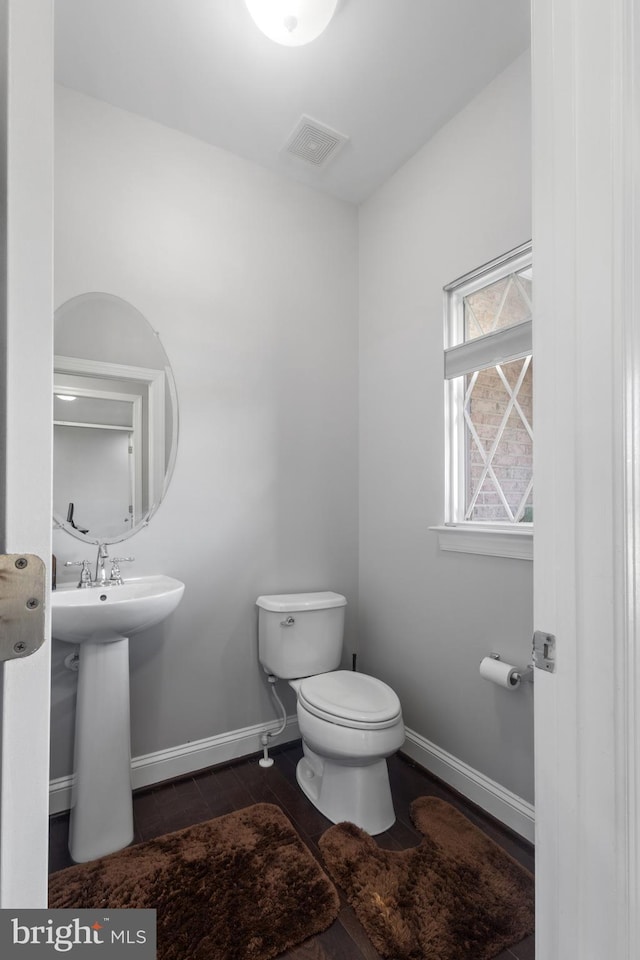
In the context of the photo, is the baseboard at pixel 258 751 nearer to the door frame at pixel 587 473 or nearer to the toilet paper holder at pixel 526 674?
the toilet paper holder at pixel 526 674

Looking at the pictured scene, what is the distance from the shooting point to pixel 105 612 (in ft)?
4.86

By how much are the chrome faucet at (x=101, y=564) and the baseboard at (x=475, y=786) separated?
4.76 ft

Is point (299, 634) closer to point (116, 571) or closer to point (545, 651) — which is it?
point (116, 571)

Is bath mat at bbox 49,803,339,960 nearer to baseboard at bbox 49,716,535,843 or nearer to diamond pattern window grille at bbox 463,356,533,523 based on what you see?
baseboard at bbox 49,716,535,843

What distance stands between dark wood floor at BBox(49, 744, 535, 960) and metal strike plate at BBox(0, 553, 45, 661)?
133cm

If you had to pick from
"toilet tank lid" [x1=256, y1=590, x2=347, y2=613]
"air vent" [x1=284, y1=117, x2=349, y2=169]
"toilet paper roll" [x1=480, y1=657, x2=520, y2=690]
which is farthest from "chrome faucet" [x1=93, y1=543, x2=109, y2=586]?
"air vent" [x1=284, y1=117, x2=349, y2=169]

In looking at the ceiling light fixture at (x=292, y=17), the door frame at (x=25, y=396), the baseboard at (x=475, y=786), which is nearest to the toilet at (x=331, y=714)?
the baseboard at (x=475, y=786)

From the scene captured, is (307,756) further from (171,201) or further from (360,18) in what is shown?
(360,18)

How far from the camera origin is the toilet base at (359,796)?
1660mm

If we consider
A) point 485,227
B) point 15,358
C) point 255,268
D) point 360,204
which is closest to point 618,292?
point 15,358

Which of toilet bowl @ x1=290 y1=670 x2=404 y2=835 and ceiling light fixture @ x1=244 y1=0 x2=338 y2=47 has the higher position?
ceiling light fixture @ x1=244 y1=0 x2=338 y2=47

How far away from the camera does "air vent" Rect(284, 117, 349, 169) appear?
2.02 meters

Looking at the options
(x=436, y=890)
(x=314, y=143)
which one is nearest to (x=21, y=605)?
(x=436, y=890)

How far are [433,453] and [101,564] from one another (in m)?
1.40
